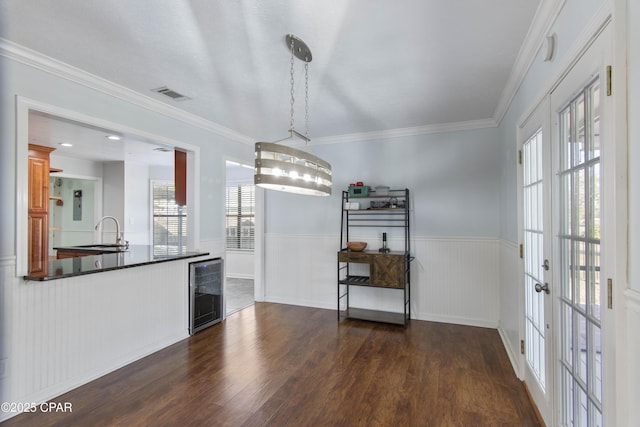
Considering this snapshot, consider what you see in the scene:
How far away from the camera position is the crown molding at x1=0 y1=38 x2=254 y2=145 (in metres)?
2.18

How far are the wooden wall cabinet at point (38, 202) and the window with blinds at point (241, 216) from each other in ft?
10.2

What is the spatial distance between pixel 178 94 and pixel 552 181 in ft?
10.3

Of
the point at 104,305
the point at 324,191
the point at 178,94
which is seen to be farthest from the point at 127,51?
the point at 104,305

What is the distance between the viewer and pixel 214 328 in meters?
3.80

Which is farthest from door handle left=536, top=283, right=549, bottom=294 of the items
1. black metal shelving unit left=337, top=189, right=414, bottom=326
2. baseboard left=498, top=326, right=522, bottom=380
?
black metal shelving unit left=337, top=189, right=414, bottom=326

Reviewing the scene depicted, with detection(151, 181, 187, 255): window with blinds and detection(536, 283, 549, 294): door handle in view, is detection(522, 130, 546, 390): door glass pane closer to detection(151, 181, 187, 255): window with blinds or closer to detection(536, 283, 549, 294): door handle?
detection(536, 283, 549, 294): door handle

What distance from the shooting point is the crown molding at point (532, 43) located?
Result: 169cm

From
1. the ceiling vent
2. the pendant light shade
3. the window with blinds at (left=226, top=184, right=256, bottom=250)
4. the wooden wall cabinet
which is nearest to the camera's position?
the pendant light shade

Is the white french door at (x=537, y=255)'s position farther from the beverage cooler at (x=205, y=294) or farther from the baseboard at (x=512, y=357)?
the beverage cooler at (x=205, y=294)

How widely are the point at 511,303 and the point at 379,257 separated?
144cm

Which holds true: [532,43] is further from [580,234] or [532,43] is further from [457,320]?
[457,320]

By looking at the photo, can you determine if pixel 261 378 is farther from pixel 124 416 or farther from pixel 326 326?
pixel 326 326

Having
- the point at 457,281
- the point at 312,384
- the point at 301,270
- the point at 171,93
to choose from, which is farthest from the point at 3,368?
the point at 457,281

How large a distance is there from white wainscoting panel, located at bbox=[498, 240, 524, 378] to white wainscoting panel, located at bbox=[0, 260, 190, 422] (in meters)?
3.33
